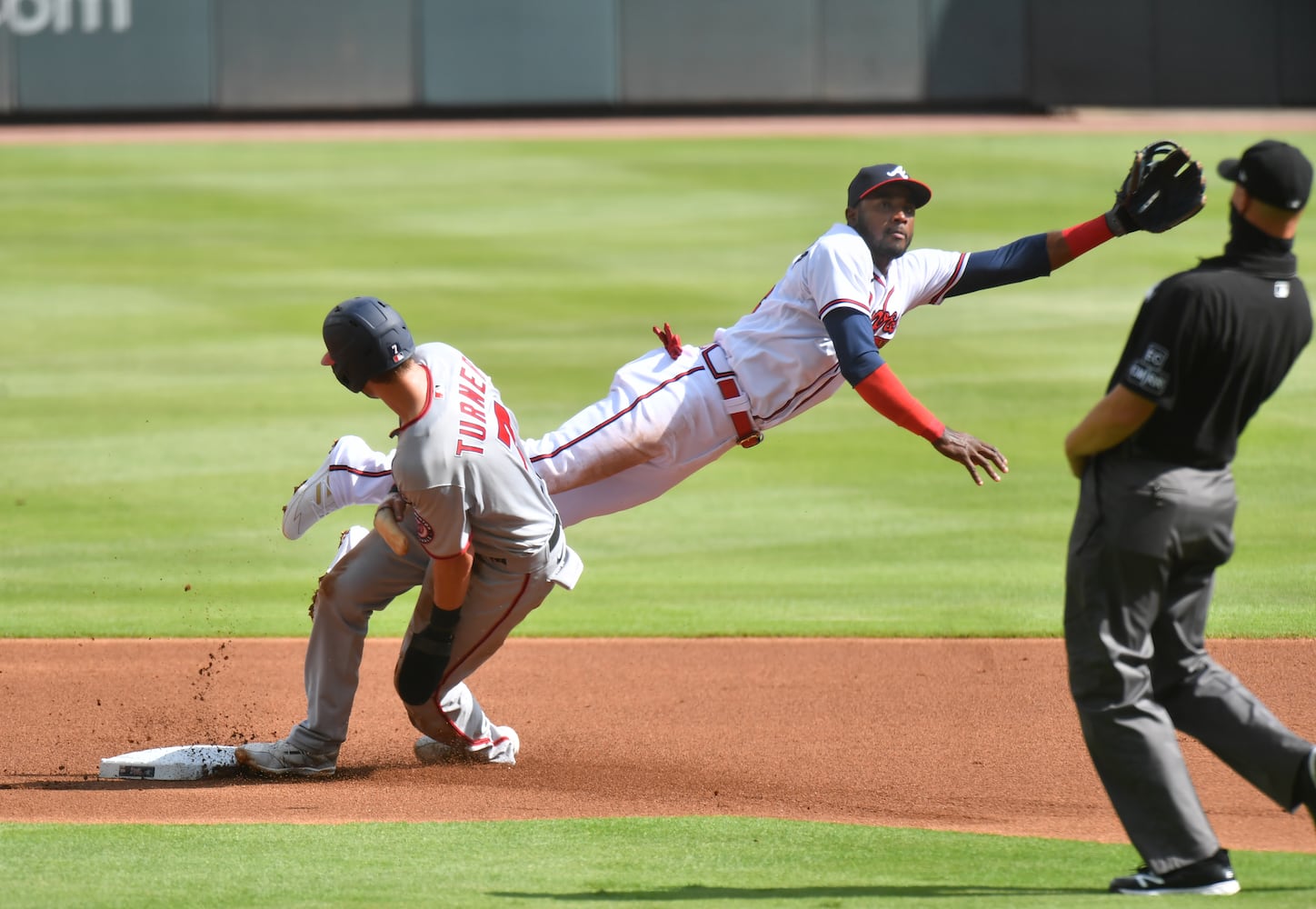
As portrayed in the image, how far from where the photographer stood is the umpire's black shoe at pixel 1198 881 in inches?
173

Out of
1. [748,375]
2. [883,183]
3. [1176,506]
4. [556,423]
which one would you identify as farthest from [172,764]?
[556,423]

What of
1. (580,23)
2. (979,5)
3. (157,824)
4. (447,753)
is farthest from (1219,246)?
(157,824)

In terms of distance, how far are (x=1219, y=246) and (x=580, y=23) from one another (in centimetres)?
1129

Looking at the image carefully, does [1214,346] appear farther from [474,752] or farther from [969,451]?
[474,752]

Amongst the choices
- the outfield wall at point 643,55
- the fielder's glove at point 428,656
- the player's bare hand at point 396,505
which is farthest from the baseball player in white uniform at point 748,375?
the outfield wall at point 643,55

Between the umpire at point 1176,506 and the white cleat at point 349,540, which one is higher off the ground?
the umpire at point 1176,506

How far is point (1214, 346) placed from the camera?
14.3 ft

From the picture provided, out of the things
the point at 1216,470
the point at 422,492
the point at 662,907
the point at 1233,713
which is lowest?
the point at 662,907

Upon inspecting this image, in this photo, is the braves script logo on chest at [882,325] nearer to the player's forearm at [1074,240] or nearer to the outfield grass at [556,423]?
the player's forearm at [1074,240]

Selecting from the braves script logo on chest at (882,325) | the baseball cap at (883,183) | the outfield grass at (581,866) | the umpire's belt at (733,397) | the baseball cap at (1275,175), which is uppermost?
the baseball cap at (1275,175)

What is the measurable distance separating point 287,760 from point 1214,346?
147 inches

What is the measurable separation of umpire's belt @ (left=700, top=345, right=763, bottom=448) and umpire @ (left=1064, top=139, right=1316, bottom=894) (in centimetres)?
220

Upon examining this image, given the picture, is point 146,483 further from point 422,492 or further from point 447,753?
point 422,492

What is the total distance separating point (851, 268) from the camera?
6289 millimetres
